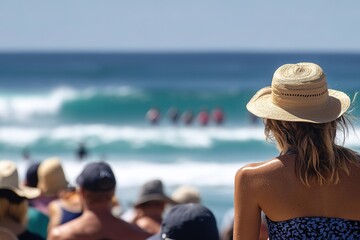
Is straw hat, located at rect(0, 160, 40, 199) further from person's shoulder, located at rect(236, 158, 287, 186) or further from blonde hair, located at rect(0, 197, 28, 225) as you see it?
person's shoulder, located at rect(236, 158, 287, 186)

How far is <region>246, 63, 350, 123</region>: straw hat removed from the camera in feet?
9.71

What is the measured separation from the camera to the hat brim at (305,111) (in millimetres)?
2934

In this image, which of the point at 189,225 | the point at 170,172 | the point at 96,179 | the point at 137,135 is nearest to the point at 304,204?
the point at 189,225

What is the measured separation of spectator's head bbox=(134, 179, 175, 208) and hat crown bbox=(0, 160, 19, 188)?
0.94m

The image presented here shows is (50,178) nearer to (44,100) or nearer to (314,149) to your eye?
(314,149)

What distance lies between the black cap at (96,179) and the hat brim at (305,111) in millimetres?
1350

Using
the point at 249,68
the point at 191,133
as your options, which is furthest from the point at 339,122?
the point at 249,68

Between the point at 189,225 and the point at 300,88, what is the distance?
715 mm

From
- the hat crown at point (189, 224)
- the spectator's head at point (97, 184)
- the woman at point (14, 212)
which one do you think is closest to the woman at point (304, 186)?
the hat crown at point (189, 224)

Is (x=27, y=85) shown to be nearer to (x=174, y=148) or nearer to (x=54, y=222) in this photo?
(x=174, y=148)

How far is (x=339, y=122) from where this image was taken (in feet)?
9.85

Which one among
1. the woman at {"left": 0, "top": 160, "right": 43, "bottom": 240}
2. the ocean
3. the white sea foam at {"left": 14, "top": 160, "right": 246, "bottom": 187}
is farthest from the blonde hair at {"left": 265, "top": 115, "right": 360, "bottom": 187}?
the white sea foam at {"left": 14, "top": 160, "right": 246, "bottom": 187}

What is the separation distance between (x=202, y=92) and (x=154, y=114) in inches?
325

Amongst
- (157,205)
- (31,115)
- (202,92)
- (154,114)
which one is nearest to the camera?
(157,205)
